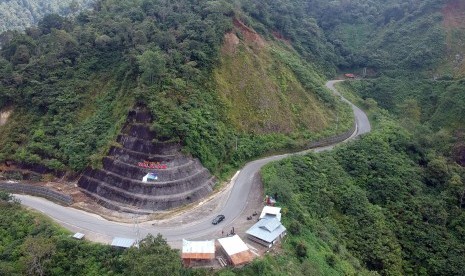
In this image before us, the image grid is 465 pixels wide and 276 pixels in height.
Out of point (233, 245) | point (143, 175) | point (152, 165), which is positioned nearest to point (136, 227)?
point (143, 175)

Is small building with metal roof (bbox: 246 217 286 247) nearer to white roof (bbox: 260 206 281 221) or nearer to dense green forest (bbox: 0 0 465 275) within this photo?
white roof (bbox: 260 206 281 221)

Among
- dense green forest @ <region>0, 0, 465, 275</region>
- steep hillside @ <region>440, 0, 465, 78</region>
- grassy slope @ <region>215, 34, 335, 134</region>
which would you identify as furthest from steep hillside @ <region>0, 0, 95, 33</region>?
steep hillside @ <region>440, 0, 465, 78</region>

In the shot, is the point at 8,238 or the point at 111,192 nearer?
the point at 8,238

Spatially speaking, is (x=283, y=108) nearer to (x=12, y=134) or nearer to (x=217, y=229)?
(x=217, y=229)

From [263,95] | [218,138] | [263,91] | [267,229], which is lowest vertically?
[267,229]

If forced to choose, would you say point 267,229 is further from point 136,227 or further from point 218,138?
point 218,138

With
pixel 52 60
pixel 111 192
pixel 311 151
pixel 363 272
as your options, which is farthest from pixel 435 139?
pixel 52 60
